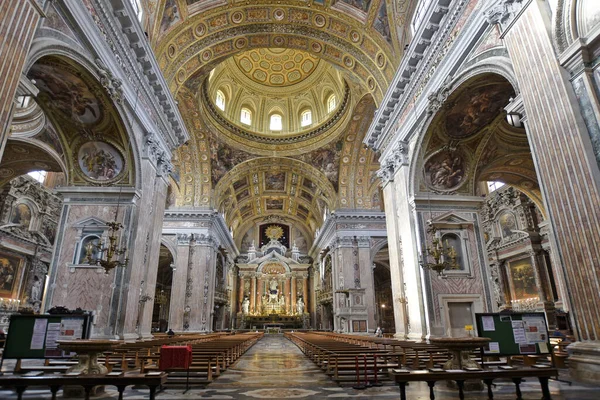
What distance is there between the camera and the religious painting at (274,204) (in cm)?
3273

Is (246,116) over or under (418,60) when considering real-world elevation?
over

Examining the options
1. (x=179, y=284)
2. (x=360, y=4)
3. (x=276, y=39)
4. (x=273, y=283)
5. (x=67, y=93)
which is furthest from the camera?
(x=273, y=283)

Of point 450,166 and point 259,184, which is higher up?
point 259,184

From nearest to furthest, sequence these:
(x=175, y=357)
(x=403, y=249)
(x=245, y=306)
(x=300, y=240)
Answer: (x=175, y=357)
(x=403, y=249)
(x=245, y=306)
(x=300, y=240)

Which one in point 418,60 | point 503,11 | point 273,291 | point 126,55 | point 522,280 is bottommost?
point 522,280

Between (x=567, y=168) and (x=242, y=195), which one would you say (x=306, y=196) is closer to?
(x=242, y=195)

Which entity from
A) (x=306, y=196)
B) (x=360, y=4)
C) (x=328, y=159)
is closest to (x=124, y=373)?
(x=360, y=4)

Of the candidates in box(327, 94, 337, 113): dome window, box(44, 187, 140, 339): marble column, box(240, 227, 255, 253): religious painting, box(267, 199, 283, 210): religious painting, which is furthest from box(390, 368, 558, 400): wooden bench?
box(240, 227, 255, 253): religious painting

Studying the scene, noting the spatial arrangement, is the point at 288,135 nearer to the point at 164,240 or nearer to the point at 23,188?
the point at 164,240

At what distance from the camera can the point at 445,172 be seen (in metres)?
11.9

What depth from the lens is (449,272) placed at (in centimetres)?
1085

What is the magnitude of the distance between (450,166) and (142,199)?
31.9 feet

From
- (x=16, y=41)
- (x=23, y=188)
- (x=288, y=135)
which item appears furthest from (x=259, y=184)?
(x=16, y=41)

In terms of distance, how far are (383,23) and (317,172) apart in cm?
1263
